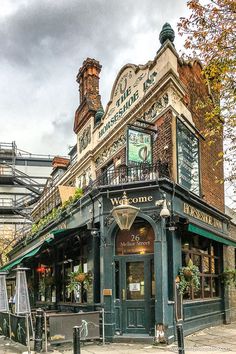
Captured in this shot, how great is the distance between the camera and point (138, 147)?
1441 cm

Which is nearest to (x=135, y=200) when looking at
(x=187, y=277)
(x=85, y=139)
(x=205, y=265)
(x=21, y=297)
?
(x=187, y=277)

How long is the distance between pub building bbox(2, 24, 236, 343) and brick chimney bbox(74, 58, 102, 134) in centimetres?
218

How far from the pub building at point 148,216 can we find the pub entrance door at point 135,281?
0.10 feet

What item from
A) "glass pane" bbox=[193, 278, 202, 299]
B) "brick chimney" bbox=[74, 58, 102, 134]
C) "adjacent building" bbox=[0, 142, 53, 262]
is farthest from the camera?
"adjacent building" bbox=[0, 142, 53, 262]

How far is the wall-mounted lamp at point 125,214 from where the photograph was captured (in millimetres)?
12625

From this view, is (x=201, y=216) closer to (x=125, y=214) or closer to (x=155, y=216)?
(x=155, y=216)

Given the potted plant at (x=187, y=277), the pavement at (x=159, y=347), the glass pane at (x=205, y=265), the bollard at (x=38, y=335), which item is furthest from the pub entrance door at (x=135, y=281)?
the glass pane at (x=205, y=265)

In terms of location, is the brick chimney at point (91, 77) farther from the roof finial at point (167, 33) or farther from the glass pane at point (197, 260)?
the glass pane at point (197, 260)

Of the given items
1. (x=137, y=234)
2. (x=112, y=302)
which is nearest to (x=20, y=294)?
(x=112, y=302)

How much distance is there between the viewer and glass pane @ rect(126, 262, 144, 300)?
13.2 metres

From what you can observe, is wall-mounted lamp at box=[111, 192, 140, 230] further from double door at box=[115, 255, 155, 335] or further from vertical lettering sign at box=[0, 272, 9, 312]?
vertical lettering sign at box=[0, 272, 9, 312]

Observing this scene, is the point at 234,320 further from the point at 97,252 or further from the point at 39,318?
the point at 39,318

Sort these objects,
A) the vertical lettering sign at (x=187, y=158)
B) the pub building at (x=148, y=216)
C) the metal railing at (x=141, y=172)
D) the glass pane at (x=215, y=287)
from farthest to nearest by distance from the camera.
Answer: the glass pane at (x=215, y=287) → the vertical lettering sign at (x=187, y=158) → the metal railing at (x=141, y=172) → the pub building at (x=148, y=216)

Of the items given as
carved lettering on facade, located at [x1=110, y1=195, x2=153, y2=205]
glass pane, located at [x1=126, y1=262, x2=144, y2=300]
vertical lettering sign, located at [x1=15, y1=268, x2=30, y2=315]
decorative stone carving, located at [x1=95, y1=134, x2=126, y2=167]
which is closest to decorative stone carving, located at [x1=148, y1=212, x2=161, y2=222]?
carved lettering on facade, located at [x1=110, y1=195, x2=153, y2=205]
